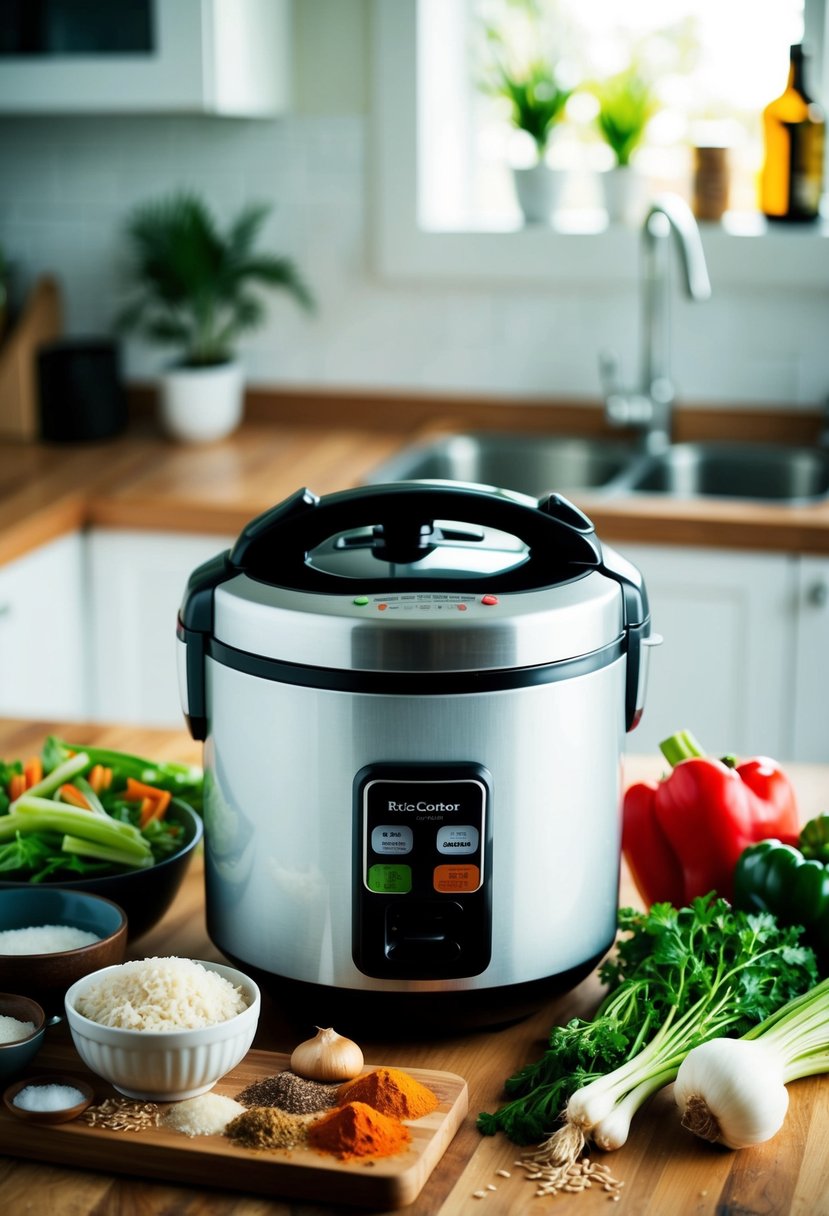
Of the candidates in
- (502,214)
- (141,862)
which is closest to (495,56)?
(502,214)

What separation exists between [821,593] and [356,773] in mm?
1569

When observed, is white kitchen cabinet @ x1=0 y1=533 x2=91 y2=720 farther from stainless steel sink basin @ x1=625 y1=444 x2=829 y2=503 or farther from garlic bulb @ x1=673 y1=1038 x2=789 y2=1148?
garlic bulb @ x1=673 y1=1038 x2=789 y2=1148

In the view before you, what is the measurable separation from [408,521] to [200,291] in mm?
2048

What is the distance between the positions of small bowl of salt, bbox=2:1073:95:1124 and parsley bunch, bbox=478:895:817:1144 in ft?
0.80

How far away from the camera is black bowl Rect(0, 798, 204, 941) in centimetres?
107

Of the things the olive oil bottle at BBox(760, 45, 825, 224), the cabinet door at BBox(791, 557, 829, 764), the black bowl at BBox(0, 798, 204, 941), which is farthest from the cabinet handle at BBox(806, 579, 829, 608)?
the black bowl at BBox(0, 798, 204, 941)

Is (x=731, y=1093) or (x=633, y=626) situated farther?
(x=633, y=626)

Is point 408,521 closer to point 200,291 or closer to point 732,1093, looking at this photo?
point 732,1093

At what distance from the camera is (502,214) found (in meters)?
3.15

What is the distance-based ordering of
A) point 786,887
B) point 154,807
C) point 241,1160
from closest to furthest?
point 241,1160, point 786,887, point 154,807

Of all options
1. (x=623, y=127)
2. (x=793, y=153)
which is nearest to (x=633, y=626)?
(x=793, y=153)

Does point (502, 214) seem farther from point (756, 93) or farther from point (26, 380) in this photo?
point (26, 380)

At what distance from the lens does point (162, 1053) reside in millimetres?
869

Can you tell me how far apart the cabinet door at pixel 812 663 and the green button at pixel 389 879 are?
1.54m
